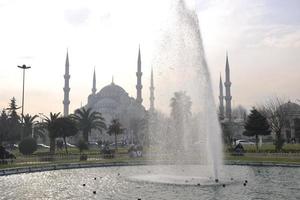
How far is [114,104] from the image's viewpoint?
Answer: 126 m

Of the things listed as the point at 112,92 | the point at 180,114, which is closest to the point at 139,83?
the point at 112,92

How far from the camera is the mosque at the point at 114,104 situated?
10656 cm

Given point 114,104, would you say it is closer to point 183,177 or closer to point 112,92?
point 112,92

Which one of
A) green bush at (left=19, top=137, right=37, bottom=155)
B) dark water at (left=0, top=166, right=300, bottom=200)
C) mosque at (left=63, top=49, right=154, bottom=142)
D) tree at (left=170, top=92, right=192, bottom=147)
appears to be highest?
mosque at (left=63, top=49, right=154, bottom=142)

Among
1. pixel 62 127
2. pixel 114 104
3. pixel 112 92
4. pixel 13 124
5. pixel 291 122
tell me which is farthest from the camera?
pixel 112 92

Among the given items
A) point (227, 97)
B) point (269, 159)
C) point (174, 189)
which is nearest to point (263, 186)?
point (174, 189)

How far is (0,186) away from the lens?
16.6m

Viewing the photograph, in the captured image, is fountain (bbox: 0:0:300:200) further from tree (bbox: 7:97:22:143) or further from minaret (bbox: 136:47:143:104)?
minaret (bbox: 136:47:143:104)

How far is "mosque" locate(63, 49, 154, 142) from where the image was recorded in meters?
107

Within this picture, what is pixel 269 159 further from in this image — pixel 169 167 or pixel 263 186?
pixel 263 186

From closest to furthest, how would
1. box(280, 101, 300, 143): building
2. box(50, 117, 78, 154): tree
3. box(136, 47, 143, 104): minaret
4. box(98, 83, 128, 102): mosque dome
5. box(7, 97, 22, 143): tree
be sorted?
box(50, 117, 78, 154): tree → box(7, 97, 22, 143): tree → box(280, 101, 300, 143): building → box(136, 47, 143, 104): minaret → box(98, 83, 128, 102): mosque dome

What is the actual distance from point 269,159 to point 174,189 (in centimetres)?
1631

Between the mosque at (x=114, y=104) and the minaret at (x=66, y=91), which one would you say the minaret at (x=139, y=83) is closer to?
the mosque at (x=114, y=104)

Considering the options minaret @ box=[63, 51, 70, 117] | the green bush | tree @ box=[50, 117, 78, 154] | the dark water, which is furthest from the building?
minaret @ box=[63, 51, 70, 117]
